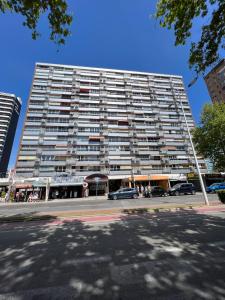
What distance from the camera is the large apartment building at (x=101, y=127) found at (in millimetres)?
41719

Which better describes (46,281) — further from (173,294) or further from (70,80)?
(70,80)

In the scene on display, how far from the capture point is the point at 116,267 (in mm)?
3656

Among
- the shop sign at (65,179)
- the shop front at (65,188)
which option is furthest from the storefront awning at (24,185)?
the shop sign at (65,179)

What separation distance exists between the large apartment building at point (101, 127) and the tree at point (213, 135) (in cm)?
1090

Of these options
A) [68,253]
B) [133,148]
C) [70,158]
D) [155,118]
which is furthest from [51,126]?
[68,253]

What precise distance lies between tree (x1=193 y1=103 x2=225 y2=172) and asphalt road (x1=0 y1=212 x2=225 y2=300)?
24.5 meters

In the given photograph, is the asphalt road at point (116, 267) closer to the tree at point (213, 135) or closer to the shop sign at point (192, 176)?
the tree at point (213, 135)

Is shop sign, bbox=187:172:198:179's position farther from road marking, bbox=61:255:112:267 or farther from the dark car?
road marking, bbox=61:255:112:267

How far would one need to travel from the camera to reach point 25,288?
3.00 metres

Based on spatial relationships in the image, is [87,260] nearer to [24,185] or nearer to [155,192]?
[155,192]

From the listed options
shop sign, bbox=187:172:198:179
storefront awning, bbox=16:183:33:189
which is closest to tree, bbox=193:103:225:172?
shop sign, bbox=187:172:198:179

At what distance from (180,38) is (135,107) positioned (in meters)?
50.1

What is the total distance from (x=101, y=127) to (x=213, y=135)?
96.4ft

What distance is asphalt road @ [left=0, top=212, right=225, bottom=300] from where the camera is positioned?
2777mm
